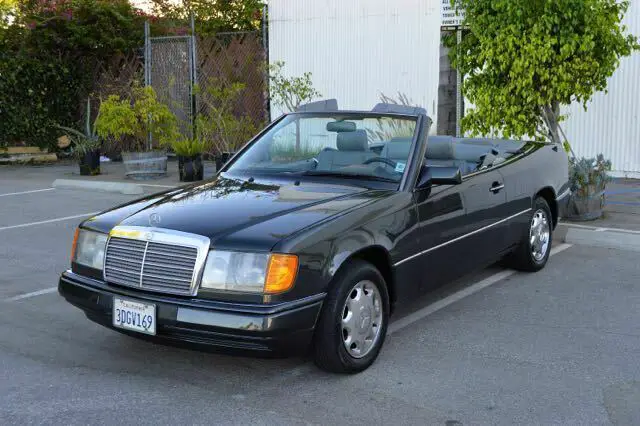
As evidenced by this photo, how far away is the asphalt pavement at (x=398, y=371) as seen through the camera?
162 inches

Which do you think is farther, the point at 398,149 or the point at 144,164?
the point at 144,164

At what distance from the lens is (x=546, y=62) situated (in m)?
9.30

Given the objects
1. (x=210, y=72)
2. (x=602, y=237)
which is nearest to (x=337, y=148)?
(x=602, y=237)

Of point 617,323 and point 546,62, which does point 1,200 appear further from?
point 617,323

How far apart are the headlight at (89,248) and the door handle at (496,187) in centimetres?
300

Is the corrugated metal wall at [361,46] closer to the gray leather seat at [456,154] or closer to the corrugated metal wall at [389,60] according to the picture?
the corrugated metal wall at [389,60]

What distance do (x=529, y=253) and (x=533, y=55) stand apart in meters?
3.02

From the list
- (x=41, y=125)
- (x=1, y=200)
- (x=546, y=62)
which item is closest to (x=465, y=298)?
(x=546, y=62)

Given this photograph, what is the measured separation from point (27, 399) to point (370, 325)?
76.0 inches

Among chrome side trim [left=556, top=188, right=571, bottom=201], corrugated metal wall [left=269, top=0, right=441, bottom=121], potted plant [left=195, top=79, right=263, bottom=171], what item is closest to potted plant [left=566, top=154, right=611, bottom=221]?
chrome side trim [left=556, top=188, right=571, bottom=201]

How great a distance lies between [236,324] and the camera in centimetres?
416

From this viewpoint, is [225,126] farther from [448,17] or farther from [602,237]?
[602,237]

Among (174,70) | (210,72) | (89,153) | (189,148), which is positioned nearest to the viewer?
(189,148)

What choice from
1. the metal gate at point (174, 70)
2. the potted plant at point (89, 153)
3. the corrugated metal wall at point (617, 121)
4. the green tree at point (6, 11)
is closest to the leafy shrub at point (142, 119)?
the potted plant at point (89, 153)
